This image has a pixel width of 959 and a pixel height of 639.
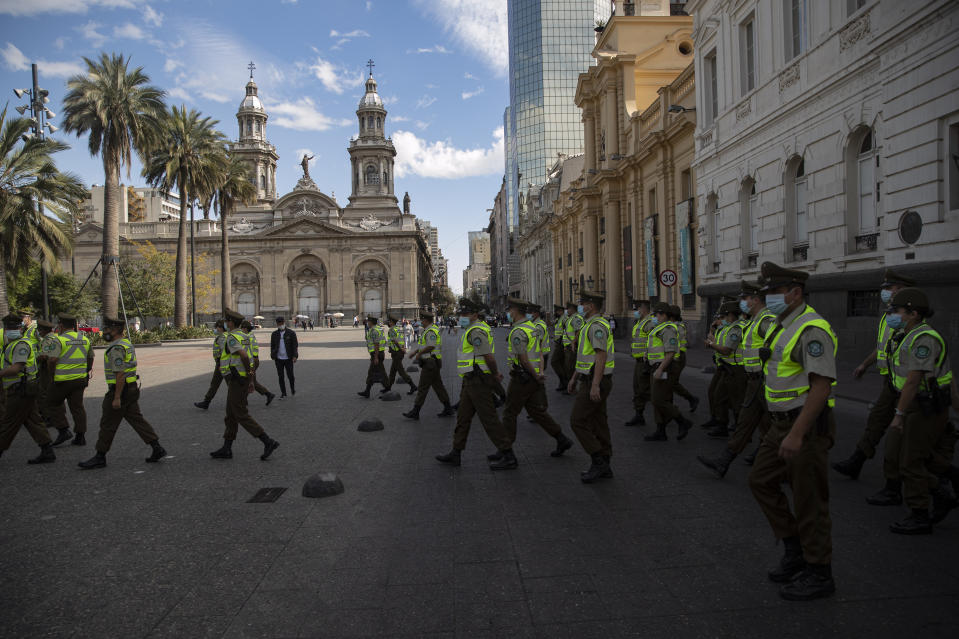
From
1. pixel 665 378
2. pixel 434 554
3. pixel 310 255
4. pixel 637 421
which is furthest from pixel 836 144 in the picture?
pixel 310 255

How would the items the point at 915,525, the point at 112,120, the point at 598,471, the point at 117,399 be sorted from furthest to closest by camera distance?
the point at 112,120 < the point at 117,399 < the point at 598,471 < the point at 915,525

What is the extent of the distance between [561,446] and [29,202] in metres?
25.2

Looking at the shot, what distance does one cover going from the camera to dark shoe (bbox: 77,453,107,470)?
7.24 meters

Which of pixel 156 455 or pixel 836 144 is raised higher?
pixel 836 144

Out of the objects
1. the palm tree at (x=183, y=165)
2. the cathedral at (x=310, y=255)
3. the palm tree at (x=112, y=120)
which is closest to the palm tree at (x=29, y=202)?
the palm tree at (x=112, y=120)

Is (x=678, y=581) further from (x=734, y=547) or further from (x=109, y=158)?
(x=109, y=158)

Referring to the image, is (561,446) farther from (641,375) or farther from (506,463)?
(641,375)

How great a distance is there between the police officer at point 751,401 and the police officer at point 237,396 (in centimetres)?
496

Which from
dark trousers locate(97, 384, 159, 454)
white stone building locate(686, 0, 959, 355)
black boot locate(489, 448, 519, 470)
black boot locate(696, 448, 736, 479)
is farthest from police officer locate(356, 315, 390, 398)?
white stone building locate(686, 0, 959, 355)

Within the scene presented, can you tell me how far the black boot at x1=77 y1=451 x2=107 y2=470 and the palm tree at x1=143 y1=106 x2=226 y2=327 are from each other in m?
32.5

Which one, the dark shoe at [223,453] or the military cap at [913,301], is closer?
the military cap at [913,301]

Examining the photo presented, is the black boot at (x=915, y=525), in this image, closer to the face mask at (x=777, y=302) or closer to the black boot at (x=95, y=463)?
the face mask at (x=777, y=302)

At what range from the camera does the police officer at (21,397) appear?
293 inches

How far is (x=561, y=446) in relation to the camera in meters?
7.56
